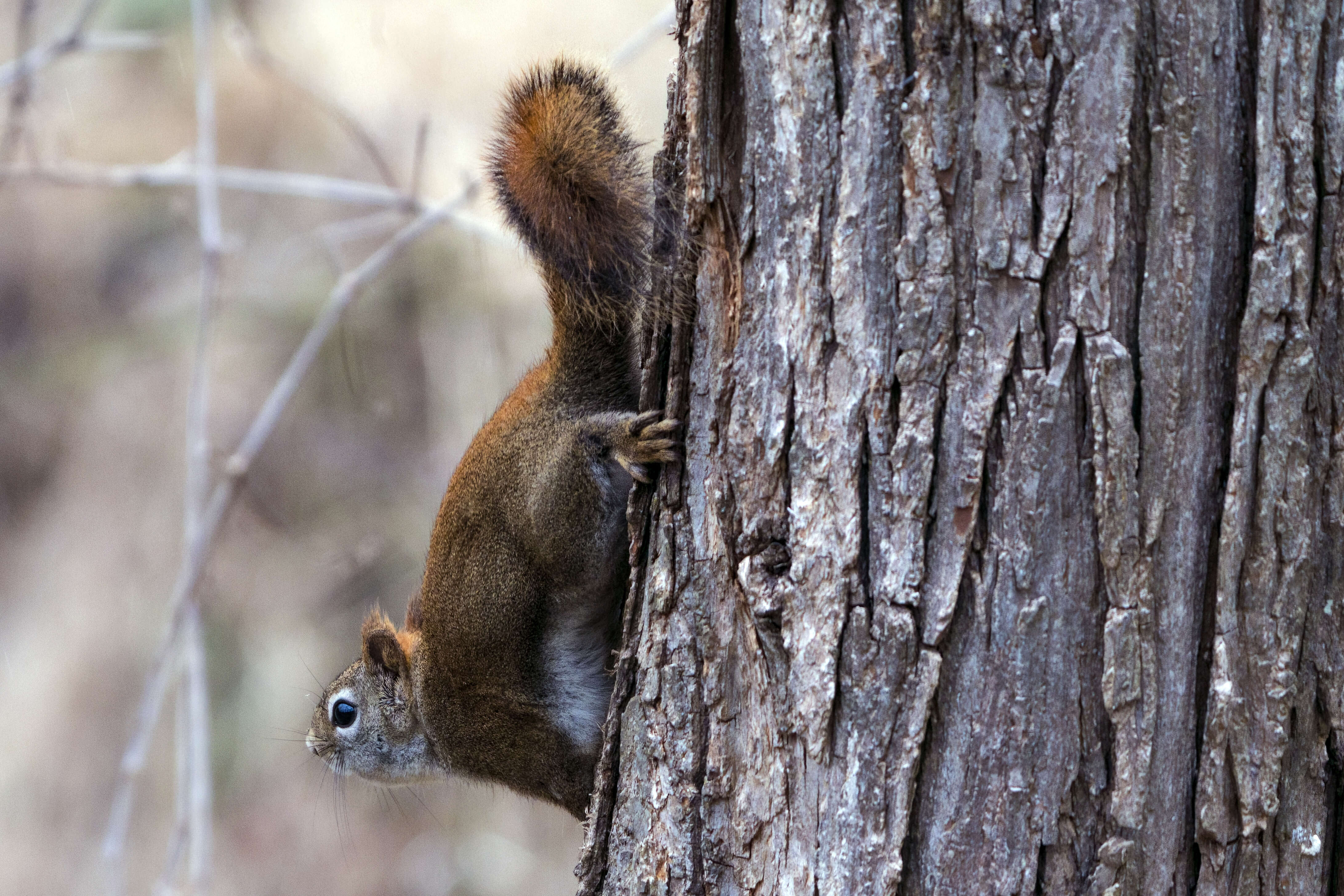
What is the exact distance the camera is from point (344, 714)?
8.03ft

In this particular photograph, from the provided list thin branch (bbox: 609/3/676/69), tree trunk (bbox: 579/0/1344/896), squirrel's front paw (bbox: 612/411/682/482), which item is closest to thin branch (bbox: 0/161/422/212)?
thin branch (bbox: 609/3/676/69)

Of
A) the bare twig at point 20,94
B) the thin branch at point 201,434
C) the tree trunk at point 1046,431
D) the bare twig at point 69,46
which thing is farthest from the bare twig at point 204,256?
the tree trunk at point 1046,431

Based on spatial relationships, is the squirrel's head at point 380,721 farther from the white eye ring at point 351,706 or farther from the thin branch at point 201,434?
the thin branch at point 201,434

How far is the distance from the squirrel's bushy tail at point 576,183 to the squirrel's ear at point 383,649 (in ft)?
2.88

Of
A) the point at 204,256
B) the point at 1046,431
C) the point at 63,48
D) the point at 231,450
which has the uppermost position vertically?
the point at 63,48

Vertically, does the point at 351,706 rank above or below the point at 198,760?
above

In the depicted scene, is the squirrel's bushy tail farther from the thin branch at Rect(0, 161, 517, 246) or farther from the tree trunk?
the thin branch at Rect(0, 161, 517, 246)

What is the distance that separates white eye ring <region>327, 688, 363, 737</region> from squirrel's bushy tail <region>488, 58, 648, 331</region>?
3.65ft

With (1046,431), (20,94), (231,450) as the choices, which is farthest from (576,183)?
(231,450)

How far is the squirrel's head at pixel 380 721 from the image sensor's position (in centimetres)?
229

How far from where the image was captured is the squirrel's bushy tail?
161 cm

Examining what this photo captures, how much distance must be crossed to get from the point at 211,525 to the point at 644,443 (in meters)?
1.36

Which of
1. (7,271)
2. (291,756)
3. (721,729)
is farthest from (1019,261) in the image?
(7,271)

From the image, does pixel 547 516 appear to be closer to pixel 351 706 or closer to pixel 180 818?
pixel 351 706
